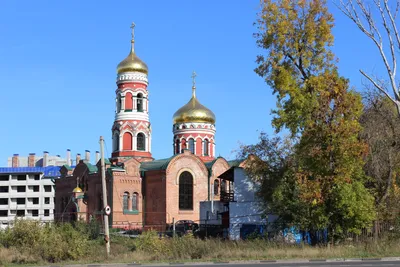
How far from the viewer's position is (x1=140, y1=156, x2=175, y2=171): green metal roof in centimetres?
4972

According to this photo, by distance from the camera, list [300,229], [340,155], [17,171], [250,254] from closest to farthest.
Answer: [250,254] < [340,155] < [300,229] < [17,171]

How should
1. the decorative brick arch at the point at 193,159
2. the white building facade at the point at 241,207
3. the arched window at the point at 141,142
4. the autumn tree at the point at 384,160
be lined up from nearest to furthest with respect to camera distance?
1. the autumn tree at the point at 384,160
2. the white building facade at the point at 241,207
3. the decorative brick arch at the point at 193,159
4. the arched window at the point at 141,142

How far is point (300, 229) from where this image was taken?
28500 mm

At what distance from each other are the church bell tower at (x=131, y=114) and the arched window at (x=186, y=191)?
14.2 feet

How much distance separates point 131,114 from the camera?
173ft

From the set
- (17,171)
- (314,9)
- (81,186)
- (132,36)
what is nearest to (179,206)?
(81,186)

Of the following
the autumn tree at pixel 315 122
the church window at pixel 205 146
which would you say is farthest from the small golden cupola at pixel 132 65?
the autumn tree at pixel 315 122

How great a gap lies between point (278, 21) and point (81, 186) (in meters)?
30.5

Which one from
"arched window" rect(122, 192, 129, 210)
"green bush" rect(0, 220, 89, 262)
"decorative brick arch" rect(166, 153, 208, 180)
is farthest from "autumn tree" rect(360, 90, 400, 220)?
"arched window" rect(122, 192, 129, 210)

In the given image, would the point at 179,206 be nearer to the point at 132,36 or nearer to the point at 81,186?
the point at 81,186

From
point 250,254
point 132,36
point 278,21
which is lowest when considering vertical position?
point 250,254

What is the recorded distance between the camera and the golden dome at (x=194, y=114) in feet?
188

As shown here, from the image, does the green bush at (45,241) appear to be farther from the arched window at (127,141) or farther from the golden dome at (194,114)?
the golden dome at (194,114)

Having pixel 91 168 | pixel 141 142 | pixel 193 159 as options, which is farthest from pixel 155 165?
pixel 91 168
